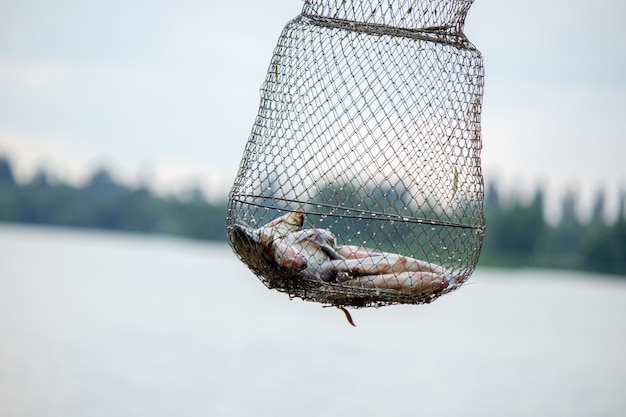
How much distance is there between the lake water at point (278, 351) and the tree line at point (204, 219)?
3.73m

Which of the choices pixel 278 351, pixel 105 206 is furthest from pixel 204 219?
pixel 278 351

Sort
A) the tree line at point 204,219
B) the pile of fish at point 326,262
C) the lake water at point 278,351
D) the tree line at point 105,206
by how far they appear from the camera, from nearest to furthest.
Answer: the pile of fish at point 326,262 → the lake water at point 278,351 → the tree line at point 204,219 → the tree line at point 105,206

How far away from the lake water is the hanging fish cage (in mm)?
14218

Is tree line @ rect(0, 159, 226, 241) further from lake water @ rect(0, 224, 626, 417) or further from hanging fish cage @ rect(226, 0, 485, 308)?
hanging fish cage @ rect(226, 0, 485, 308)

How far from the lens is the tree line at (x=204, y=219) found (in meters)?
58.2

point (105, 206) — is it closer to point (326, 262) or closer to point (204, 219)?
point (204, 219)

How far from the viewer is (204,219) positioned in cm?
6812

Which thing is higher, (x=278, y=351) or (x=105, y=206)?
(x=278, y=351)

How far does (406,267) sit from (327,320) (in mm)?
37724

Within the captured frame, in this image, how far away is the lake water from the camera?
23.7 metres

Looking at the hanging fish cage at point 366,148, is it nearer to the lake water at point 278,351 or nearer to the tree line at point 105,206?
the lake water at point 278,351

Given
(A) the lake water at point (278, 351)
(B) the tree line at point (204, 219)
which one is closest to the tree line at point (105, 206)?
(B) the tree line at point (204, 219)

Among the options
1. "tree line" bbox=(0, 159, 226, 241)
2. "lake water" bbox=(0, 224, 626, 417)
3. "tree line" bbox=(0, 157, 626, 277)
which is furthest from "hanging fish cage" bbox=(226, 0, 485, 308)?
"tree line" bbox=(0, 159, 226, 241)

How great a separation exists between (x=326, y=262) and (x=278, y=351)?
84.4 ft
